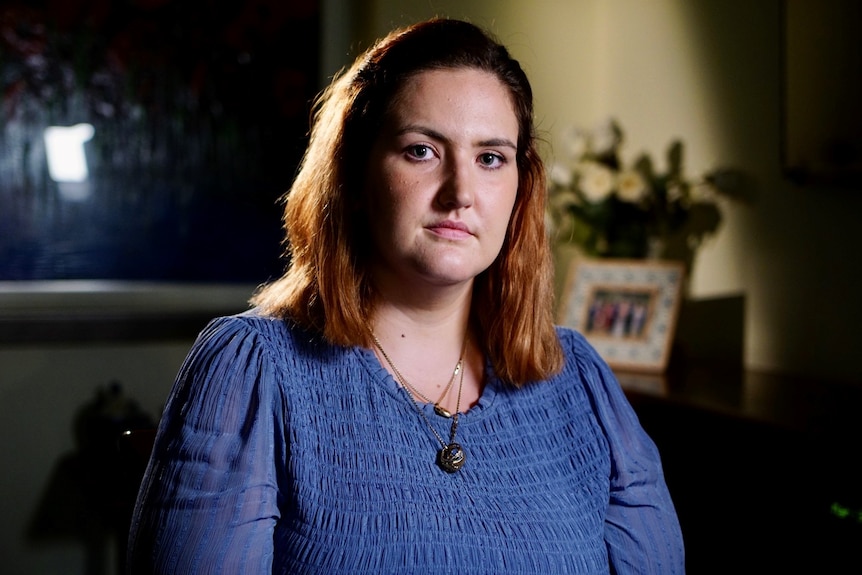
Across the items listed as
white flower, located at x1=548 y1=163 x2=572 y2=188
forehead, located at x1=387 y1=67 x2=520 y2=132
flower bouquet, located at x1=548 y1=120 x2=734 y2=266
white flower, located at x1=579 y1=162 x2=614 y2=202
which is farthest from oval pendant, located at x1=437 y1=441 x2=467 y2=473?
white flower, located at x1=548 y1=163 x2=572 y2=188

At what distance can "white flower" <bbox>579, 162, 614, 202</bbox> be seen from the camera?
2.97 metres

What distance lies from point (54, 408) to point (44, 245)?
50 cm

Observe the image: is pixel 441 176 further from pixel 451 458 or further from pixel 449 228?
pixel 451 458

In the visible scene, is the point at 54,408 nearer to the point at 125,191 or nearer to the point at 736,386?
the point at 125,191

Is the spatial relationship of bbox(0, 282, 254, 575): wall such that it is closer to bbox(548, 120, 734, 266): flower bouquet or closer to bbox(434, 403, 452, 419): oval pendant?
bbox(548, 120, 734, 266): flower bouquet

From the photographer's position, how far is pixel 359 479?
1.23m

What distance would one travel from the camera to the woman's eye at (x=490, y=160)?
4.48 feet

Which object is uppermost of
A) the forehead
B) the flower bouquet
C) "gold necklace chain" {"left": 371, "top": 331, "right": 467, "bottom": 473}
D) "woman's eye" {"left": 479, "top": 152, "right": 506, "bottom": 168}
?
the forehead

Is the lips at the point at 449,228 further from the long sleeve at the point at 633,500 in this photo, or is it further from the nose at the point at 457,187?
the long sleeve at the point at 633,500

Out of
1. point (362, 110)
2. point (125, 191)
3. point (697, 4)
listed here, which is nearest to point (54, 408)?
point (125, 191)

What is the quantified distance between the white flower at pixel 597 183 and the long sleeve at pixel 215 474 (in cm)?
192

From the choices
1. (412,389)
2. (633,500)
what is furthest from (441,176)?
(633,500)

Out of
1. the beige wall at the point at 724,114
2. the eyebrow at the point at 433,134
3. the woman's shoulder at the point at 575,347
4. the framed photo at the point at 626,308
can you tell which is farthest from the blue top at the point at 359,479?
the framed photo at the point at 626,308

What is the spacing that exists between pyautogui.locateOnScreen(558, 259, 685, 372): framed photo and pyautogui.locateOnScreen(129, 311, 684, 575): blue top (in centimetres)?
140
